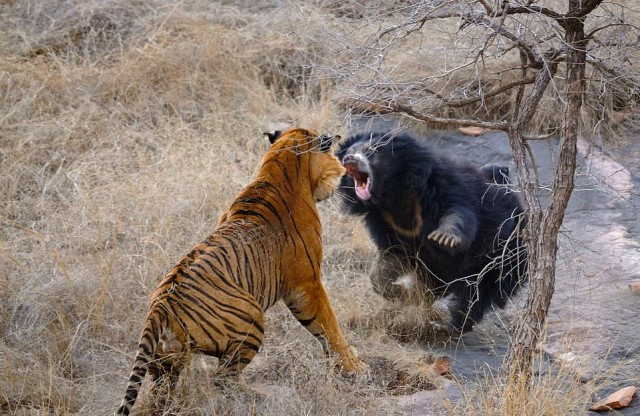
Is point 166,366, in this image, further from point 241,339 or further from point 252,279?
point 252,279

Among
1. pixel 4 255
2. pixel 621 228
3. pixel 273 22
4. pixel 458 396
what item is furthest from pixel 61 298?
pixel 273 22

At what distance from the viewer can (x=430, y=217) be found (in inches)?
237

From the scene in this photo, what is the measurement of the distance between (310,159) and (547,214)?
1.44 m

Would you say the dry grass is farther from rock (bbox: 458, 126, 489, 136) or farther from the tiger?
rock (bbox: 458, 126, 489, 136)

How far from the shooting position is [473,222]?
5.88 m

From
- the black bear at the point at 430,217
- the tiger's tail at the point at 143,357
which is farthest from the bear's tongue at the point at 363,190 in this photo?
the tiger's tail at the point at 143,357

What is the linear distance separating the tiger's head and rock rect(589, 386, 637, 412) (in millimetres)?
1904

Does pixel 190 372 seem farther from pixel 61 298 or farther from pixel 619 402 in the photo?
pixel 619 402

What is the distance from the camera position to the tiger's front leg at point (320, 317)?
194 inches

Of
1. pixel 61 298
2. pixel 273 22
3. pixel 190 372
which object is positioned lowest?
pixel 61 298

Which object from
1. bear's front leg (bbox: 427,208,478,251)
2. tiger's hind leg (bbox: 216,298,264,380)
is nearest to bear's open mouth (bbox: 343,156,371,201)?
bear's front leg (bbox: 427,208,478,251)

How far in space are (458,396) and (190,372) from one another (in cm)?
153

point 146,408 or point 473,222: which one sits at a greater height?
point 473,222

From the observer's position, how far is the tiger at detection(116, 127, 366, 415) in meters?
4.14
